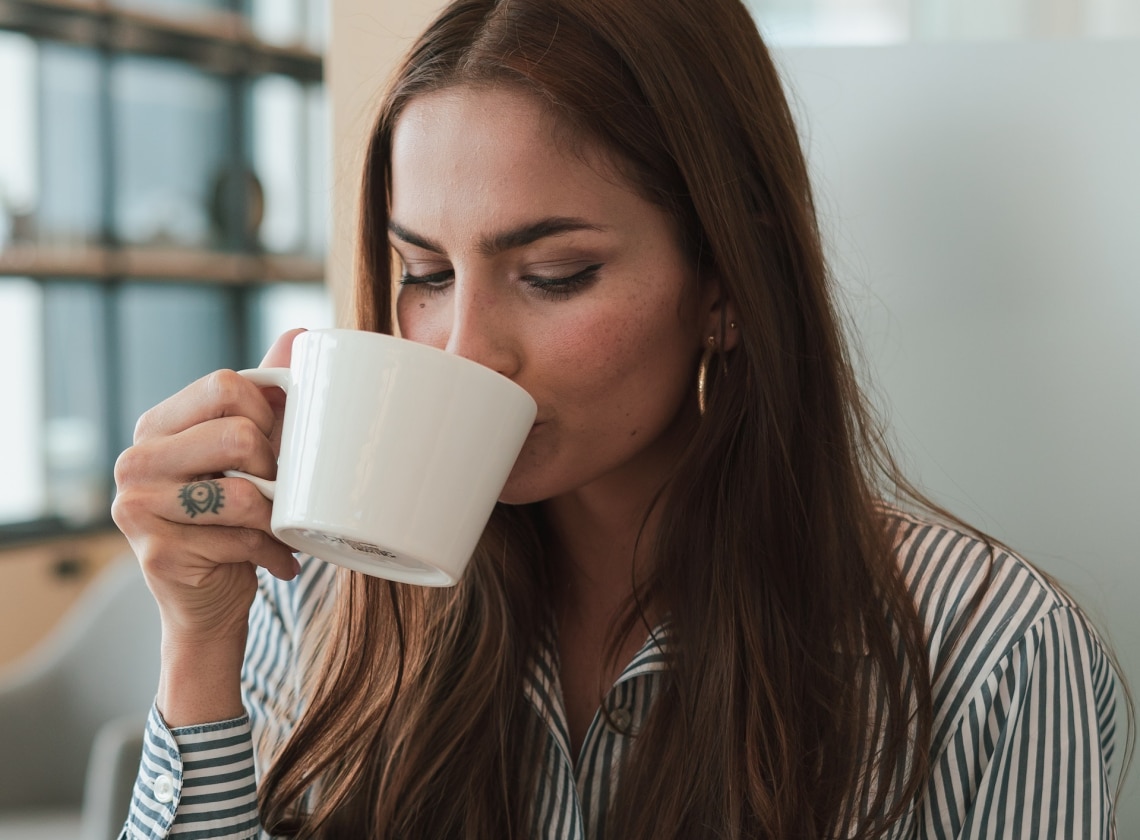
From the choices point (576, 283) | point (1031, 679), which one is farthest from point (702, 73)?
point (1031, 679)

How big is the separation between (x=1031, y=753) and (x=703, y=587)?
29cm

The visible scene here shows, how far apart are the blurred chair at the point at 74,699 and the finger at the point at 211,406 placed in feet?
3.89

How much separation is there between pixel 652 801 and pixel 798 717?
0.46 feet

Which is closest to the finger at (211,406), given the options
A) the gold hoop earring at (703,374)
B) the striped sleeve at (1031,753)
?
the gold hoop earring at (703,374)

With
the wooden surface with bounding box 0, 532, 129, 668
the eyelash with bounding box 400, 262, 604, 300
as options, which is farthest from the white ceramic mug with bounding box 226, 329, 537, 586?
the wooden surface with bounding box 0, 532, 129, 668

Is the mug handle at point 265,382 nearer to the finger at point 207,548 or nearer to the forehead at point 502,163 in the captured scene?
the finger at point 207,548

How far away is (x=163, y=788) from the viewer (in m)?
0.92

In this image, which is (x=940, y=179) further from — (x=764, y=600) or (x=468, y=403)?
(x=468, y=403)

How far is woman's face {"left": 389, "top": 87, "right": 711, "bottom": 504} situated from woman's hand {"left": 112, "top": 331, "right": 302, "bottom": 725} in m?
0.14

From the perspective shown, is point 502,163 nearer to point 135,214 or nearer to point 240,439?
point 240,439

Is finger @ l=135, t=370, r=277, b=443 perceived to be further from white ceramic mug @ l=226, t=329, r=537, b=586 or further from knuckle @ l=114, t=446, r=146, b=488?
white ceramic mug @ l=226, t=329, r=537, b=586

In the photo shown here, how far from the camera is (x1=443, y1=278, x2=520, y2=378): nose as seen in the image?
0.84 meters

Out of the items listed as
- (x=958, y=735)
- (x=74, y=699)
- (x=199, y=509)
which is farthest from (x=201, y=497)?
(x=74, y=699)

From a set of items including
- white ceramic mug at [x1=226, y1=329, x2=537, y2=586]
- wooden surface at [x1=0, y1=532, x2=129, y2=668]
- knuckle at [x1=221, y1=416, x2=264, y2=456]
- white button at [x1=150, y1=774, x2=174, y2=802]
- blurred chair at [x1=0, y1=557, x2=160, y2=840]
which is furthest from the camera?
wooden surface at [x1=0, y1=532, x2=129, y2=668]
